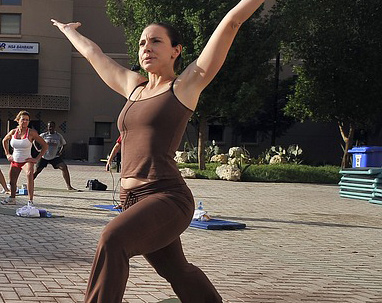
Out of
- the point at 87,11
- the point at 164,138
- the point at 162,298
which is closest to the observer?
the point at 164,138

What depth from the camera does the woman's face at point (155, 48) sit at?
3641mm

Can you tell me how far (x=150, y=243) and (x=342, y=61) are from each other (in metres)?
28.2

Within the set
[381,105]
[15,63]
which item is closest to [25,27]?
[15,63]

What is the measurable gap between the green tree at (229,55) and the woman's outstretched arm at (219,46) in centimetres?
2203

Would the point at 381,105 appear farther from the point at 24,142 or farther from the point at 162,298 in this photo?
the point at 162,298

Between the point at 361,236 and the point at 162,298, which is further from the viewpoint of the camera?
the point at 361,236

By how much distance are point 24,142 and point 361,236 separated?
6.22 meters

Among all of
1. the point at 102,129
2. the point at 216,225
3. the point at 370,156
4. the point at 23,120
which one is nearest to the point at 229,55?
the point at 370,156

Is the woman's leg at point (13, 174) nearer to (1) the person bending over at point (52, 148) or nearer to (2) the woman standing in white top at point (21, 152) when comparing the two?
(2) the woman standing in white top at point (21, 152)

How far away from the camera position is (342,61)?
3025 centimetres

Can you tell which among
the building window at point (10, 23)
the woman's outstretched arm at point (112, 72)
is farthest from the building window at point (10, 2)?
the woman's outstretched arm at point (112, 72)

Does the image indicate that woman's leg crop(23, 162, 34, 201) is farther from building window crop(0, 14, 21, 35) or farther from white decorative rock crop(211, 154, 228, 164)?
building window crop(0, 14, 21, 35)

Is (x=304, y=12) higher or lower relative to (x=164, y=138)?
higher

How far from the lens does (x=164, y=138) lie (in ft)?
11.3
